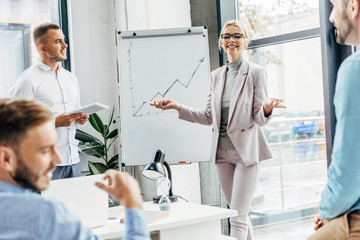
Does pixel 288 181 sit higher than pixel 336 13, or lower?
lower

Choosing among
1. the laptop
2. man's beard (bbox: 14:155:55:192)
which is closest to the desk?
the laptop

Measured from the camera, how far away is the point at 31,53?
→ 490cm

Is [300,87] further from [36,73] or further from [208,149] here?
[36,73]

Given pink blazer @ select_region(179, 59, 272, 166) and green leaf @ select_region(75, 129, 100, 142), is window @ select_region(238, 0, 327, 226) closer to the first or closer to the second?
pink blazer @ select_region(179, 59, 272, 166)

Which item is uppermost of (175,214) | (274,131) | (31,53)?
(31,53)

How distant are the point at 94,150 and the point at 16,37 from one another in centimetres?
133

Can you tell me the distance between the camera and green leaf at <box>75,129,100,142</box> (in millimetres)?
4789

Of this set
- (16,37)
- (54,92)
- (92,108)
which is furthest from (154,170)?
(16,37)

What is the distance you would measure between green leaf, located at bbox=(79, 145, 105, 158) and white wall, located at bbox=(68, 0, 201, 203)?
41cm

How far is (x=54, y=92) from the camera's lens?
3.74 m

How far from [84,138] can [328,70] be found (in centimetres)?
236

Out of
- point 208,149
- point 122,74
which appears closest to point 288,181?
point 208,149

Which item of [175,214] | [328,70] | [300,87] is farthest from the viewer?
[300,87]

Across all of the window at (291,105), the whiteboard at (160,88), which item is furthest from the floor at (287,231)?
the whiteboard at (160,88)
